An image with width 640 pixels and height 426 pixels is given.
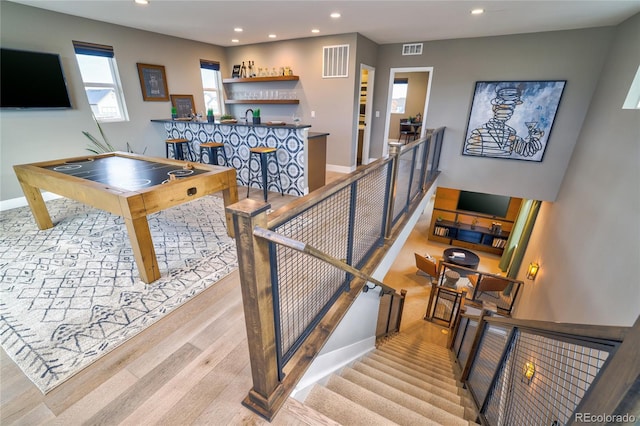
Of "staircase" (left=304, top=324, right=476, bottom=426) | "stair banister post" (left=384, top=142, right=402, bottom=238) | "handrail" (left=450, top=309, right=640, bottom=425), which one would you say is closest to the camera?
"handrail" (left=450, top=309, right=640, bottom=425)

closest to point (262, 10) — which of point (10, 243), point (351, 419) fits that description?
point (10, 243)

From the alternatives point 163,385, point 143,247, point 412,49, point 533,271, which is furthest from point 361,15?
point 533,271

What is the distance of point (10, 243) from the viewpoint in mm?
2914

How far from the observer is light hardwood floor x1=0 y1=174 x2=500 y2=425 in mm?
1287

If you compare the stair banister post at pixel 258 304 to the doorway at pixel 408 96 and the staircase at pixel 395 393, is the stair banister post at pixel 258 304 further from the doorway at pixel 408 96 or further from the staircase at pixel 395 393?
Result: the doorway at pixel 408 96

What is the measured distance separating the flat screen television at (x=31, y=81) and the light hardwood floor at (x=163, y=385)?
13.3 ft

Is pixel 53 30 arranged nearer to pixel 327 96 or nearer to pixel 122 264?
pixel 122 264

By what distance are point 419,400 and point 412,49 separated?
6.07 m

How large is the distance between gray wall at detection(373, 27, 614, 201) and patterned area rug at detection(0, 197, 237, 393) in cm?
489

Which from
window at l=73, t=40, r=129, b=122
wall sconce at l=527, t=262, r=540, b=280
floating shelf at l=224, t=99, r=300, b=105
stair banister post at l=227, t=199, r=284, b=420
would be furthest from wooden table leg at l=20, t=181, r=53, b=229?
wall sconce at l=527, t=262, r=540, b=280

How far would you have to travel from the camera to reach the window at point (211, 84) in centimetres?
637

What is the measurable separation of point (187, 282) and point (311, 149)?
282cm

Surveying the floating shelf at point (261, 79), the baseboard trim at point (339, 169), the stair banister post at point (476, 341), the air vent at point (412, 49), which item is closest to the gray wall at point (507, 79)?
the air vent at point (412, 49)

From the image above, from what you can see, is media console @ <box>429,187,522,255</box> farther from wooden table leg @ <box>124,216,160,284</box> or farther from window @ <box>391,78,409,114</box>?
wooden table leg @ <box>124,216,160,284</box>
